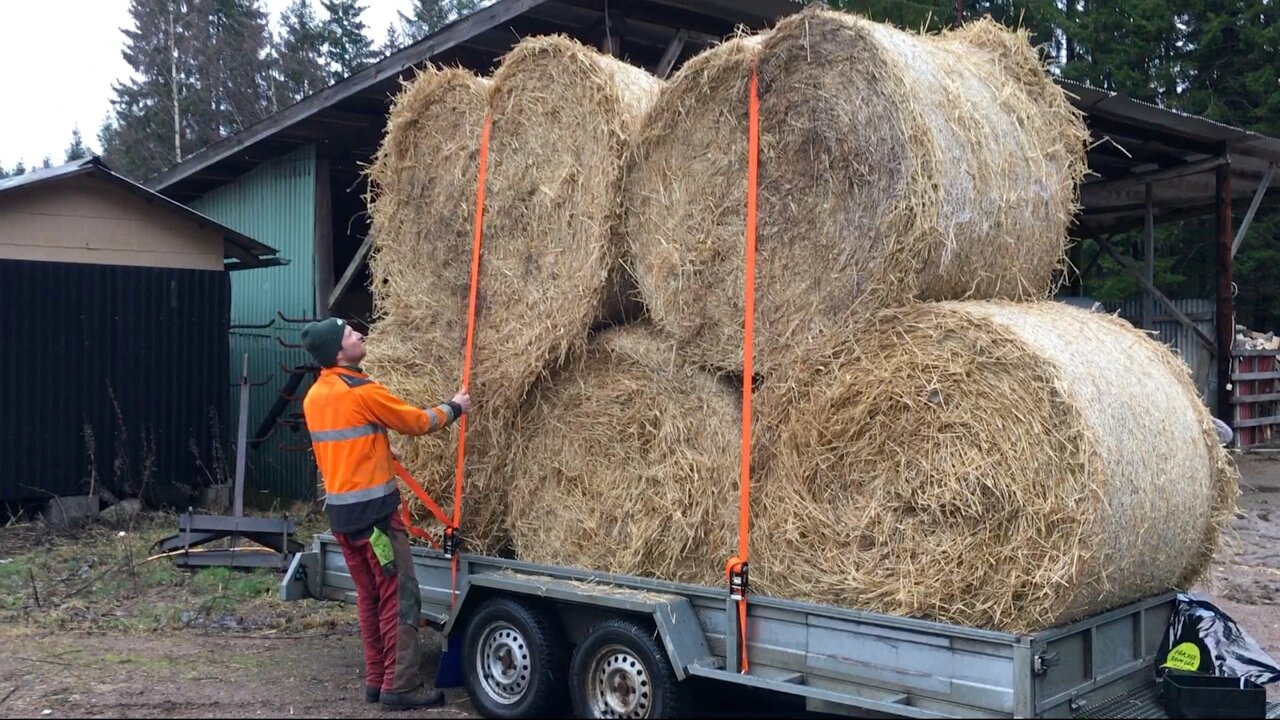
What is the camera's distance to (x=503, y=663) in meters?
5.81

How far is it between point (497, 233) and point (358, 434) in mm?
1339

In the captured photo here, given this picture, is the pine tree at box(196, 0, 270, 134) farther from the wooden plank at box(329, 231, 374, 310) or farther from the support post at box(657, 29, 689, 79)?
the support post at box(657, 29, 689, 79)

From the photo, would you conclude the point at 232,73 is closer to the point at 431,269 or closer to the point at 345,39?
the point at 345,39

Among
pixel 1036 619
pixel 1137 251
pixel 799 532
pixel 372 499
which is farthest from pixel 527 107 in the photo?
pixel 1137 251

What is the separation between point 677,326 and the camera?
5473mm

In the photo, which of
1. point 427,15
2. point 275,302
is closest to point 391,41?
point 427,15

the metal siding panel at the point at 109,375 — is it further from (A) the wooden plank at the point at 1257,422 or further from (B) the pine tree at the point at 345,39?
(B) the pine tree at the point at 345,39

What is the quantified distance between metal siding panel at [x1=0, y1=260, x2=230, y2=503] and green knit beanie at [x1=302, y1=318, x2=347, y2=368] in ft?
23.0

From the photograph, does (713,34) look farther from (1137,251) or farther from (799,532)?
(1137,251)

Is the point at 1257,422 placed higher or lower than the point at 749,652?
higher

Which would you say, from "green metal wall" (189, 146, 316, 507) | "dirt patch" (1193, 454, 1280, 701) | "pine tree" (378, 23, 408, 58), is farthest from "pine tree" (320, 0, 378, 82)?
"dirt patch" (1193, 454, 1280, 701)

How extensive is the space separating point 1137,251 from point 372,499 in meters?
25.4

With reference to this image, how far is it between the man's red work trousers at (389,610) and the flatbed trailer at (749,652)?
23 cm

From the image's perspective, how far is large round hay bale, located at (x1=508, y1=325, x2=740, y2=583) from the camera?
5.24 m
